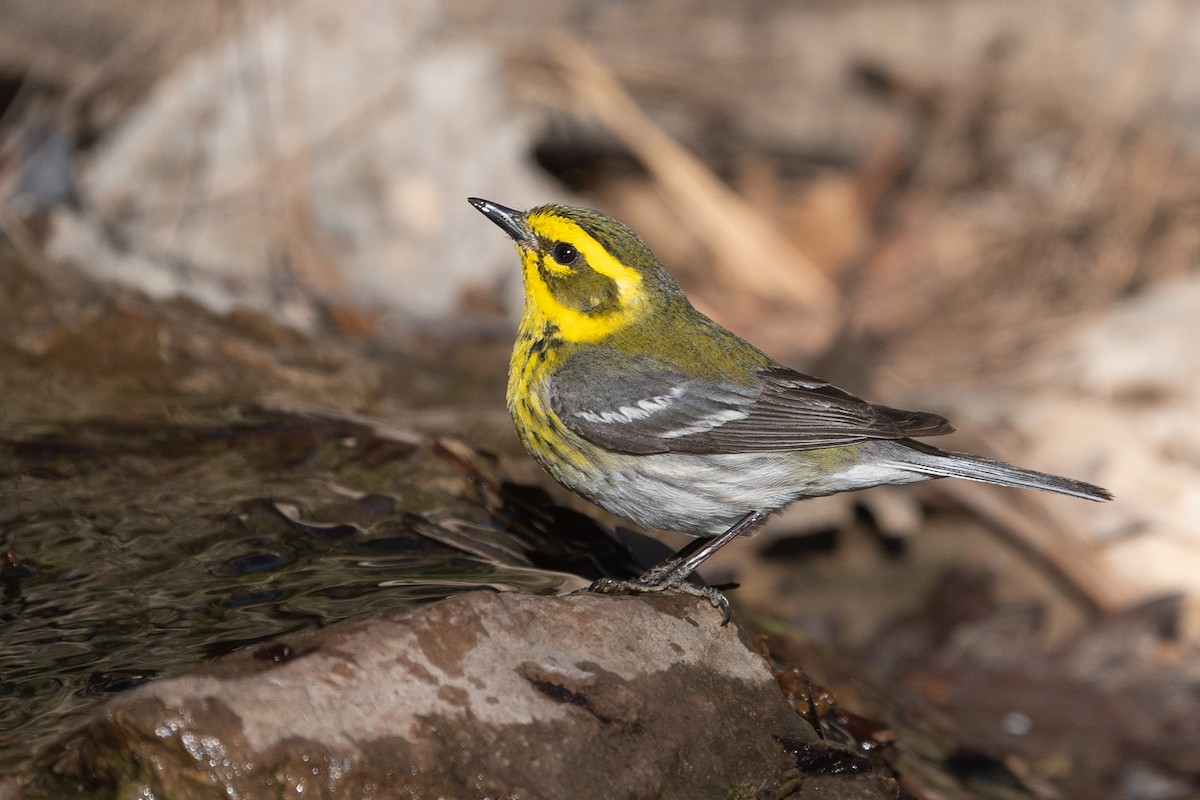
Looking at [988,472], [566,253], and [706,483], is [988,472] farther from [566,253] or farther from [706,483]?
[566,253]

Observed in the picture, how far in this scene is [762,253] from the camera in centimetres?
959

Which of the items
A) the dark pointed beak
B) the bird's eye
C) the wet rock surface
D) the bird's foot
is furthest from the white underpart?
the dark pointed beak

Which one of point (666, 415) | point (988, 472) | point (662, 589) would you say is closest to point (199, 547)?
point (662, 589)

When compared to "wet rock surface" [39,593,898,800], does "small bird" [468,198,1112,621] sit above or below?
above

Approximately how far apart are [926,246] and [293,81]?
4.81 m

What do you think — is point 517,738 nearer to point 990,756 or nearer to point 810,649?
point 810,649

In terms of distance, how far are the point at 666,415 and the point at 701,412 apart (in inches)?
5.4

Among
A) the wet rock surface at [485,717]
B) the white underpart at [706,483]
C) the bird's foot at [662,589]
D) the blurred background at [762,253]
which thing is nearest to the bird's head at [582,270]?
the white underpart at [706,483]

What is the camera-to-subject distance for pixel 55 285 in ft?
18.3

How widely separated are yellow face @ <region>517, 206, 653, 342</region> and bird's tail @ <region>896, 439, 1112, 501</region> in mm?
1085

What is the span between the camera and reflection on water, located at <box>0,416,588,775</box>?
3277 millimetres

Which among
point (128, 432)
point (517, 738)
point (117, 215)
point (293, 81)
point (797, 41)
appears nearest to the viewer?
point (517, 738)

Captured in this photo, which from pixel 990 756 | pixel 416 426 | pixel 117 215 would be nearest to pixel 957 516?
pixel 990 756

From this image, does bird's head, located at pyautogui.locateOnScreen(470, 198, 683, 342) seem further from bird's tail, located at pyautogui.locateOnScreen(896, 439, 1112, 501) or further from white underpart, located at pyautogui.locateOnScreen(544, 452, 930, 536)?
bird's tail, located at pyautogui.locateOnScreen(896, 439, 1112, 501)
